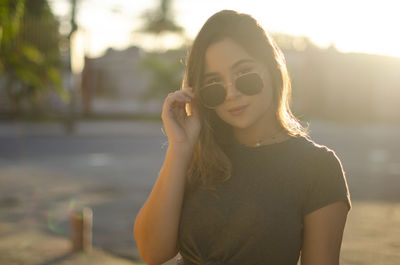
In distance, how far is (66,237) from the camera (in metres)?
5.84

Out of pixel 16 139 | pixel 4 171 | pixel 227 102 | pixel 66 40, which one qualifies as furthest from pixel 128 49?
pixel 227 102

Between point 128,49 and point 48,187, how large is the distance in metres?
36.3

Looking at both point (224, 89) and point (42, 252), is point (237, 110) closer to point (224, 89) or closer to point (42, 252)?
point (224, 89)

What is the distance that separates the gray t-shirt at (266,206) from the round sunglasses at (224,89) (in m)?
0.26

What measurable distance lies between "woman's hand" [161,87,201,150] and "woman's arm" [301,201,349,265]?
2.02 ft

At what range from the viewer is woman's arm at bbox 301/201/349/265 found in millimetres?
1874

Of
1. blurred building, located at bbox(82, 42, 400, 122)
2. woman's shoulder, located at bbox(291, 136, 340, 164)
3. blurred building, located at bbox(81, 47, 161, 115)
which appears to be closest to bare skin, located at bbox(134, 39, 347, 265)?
woman's shoulder, located at bbox(291, 136, 340, 164)

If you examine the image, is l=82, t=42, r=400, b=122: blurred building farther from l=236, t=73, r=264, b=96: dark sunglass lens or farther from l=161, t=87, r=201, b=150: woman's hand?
l=236, t=73, r=264, b=96: dark sunglass lens

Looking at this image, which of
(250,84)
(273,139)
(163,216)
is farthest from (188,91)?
(163,216)

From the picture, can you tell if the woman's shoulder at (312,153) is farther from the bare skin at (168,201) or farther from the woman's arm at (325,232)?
the bare skin at (168,201)

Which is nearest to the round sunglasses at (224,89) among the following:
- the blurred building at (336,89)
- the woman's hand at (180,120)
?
the woman's hand at (180,120)

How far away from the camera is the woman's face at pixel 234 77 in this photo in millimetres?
2100

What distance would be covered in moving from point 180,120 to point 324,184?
73cm

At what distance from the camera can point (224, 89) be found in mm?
2125
